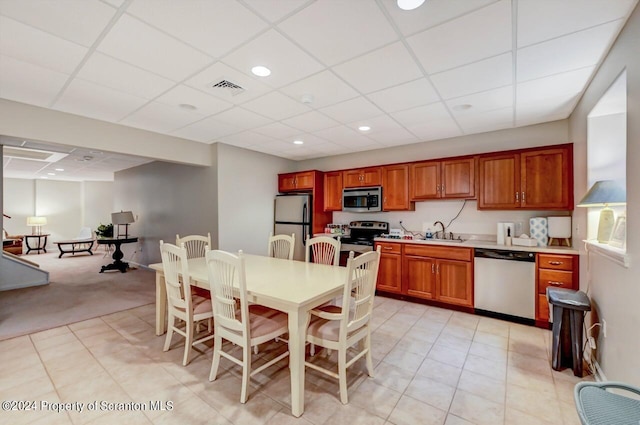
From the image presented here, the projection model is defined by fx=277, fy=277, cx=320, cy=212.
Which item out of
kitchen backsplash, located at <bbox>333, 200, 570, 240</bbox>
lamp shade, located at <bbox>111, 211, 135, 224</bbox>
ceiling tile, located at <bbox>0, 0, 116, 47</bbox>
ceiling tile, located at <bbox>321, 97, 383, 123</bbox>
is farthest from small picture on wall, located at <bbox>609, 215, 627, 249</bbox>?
lamp shade, located at <bbox>111, 211, 135, 224</bbox>

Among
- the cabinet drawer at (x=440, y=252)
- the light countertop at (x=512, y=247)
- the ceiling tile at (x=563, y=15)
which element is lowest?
the cabinet drawer at (x=440, y=252)

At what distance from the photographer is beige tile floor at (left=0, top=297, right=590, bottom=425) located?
1868 millimetres

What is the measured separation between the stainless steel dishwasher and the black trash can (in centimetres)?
88

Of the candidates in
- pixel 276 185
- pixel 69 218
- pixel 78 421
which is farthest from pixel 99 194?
pixel 78 421

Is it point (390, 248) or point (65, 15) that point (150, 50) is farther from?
point (390, 248)

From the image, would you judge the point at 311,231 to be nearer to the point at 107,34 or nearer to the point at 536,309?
the point at 536,309

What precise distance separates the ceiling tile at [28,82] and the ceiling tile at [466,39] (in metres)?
3.01

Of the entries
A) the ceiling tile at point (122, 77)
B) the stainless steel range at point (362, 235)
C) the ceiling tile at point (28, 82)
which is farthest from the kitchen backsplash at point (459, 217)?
the ceiling tile at point (28, 82)

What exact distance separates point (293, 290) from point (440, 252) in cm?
261

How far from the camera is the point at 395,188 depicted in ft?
15.2

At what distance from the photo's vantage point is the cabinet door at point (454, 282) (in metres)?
3.71

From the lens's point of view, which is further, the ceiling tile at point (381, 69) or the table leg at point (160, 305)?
the table leg at point (160, 305)

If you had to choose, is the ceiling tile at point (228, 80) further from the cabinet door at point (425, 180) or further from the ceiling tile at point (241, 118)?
the cabinet door at point (425, 180)

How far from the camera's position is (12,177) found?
8.98m
